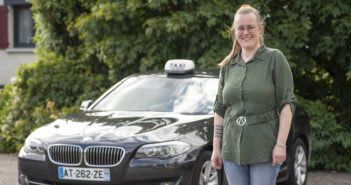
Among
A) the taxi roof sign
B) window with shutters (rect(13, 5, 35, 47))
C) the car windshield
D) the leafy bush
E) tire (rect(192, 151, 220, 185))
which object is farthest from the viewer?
window with shutters (rect(13, 5, 35, 47))

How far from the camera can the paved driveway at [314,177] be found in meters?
7.47

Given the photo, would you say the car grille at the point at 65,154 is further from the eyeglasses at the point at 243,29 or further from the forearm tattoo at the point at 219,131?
the eyeglasses at the point at 243,29

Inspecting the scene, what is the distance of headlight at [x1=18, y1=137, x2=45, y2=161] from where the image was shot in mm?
5176

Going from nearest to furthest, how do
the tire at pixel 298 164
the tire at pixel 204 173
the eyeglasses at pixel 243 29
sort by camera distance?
the eyeglasses at pixel 243 29, the tire at pixel 204 173, the tire at pixel 298 164

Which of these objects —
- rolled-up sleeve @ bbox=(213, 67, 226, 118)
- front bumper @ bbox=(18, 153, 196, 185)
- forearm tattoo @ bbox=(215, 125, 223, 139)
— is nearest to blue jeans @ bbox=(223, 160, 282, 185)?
forearm tattoo @ bbox=(215, 125, 223, 139)

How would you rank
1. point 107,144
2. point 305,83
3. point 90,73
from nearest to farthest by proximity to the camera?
1. point 107,144
2. point 305,83
3. point 90,73

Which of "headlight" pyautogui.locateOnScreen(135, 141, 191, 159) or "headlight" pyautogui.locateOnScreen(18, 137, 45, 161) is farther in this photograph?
"headlight" pyautogui.locateOnScreen(18, 137, 45, 161)

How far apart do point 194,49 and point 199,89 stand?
10.8 ft

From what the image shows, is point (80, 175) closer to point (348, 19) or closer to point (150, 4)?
point (150, 4)

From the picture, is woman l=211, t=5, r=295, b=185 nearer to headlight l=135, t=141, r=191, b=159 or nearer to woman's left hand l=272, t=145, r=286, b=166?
woman's left hand l=272, t=145, r=286, b=166

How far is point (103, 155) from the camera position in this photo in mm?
4867

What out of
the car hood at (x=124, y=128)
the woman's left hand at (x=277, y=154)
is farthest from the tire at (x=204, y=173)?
the woman's left hand at (x=277, y=154)

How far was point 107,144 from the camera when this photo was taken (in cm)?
489

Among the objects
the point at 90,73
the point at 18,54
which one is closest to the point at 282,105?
the point at 90,73
